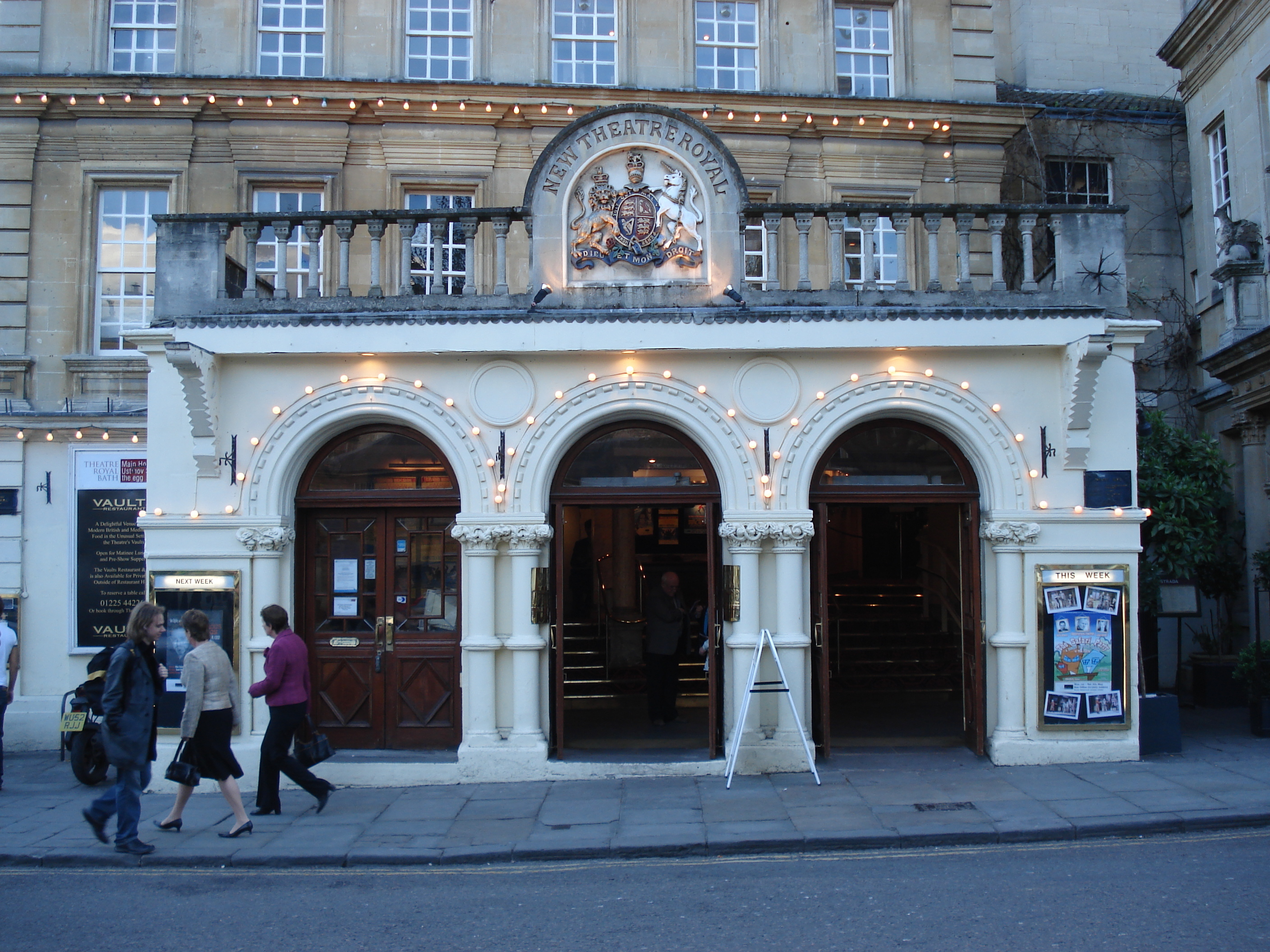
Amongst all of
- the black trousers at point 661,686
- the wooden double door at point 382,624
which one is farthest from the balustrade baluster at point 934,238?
the wooden double door at point 382,624

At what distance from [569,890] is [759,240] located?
33.8 feet

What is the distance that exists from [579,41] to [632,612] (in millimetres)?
8615

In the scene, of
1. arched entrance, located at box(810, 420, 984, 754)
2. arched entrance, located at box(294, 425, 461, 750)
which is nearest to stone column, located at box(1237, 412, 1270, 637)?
arched entrance, located at box(810, 420, 984, 754)

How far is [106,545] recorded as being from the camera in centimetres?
1200

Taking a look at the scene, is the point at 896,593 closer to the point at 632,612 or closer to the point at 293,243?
the point at 632,612

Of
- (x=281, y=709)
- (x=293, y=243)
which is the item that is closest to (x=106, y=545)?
(x=293, y=243)

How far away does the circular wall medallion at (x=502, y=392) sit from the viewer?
380 inches

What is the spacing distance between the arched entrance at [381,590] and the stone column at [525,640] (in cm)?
85

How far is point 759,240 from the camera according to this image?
1427 cm

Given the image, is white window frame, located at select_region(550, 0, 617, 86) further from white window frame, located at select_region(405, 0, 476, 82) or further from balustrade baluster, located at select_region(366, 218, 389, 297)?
balustrade baluster, located at select_region(366, 218, 389, 297)

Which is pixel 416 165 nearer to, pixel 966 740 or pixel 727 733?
pixel 727 733

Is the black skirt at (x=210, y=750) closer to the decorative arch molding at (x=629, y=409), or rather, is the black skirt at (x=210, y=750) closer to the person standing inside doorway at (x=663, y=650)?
the decorative arch molding at (x=629, y=409)

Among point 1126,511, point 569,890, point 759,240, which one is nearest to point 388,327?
point 569,890

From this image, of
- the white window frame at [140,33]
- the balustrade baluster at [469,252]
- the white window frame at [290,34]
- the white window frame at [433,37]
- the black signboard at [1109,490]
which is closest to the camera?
the black signboard at [1109,490]
